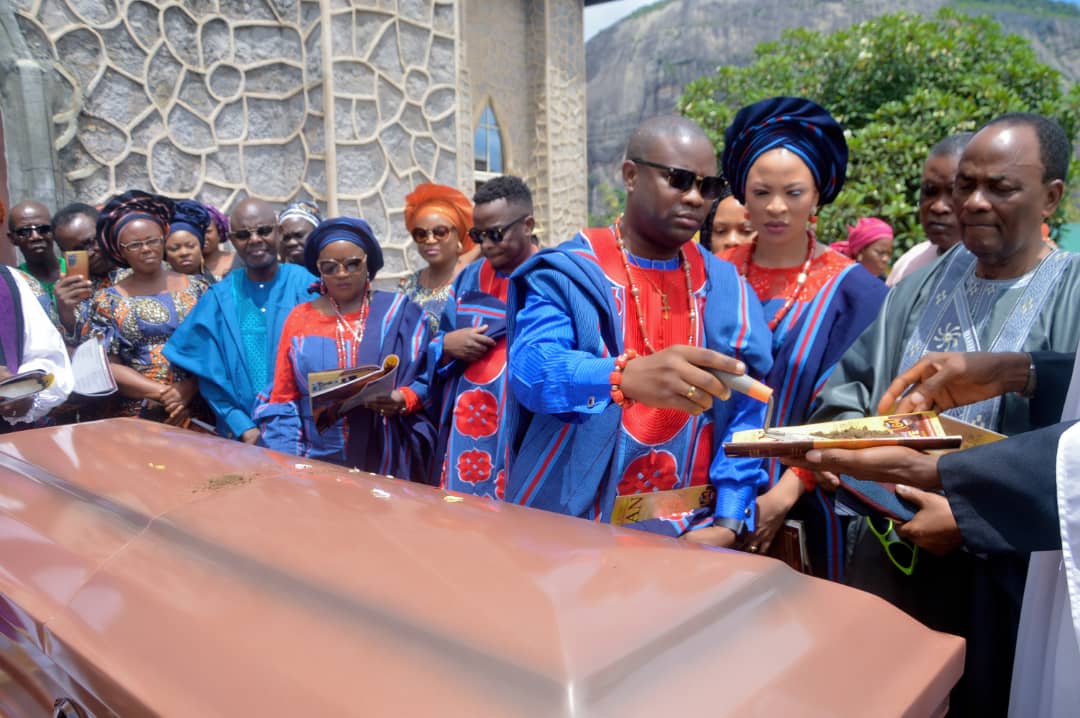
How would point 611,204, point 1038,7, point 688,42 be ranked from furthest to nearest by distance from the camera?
point 1038,7 < point 688,42 < point 611,204

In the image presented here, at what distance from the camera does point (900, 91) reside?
21.3 ft

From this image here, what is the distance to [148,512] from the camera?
4.25 ft

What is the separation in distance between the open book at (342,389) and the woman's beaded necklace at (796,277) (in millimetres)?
1414

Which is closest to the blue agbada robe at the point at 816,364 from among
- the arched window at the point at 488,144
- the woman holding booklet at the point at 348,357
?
the woman holding booklet at the point at 348,357

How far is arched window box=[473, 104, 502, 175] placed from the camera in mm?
10477

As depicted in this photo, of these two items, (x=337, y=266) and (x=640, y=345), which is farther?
(x=337, y=266)

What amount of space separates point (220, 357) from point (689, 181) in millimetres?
2706

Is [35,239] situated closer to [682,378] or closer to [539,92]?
[682,378]

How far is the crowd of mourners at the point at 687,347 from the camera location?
1714 millimetres

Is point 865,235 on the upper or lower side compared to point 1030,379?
upper

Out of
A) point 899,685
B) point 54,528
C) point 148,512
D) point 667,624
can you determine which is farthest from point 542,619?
point 54,528

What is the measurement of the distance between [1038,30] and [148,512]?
4678 cm

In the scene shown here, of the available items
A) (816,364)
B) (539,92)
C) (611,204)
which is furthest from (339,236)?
(611,204)

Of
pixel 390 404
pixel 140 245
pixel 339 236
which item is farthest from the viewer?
pixel 140 245
